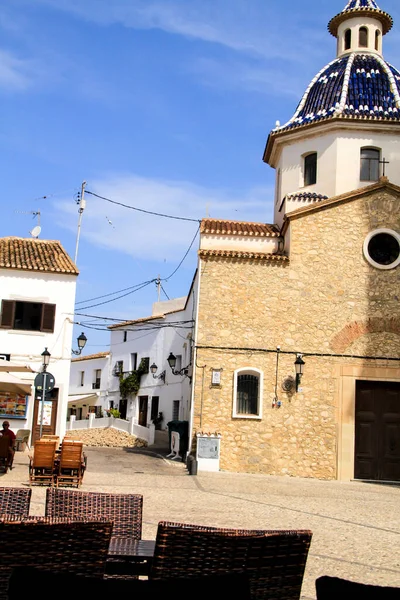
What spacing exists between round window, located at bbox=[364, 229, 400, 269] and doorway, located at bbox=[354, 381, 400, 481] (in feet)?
11.5

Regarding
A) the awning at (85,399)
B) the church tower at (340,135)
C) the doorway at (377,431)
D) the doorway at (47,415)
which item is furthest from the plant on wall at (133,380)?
the doorway at (377,431)

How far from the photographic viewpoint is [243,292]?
20547mm

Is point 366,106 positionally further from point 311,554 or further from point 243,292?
point 311,554

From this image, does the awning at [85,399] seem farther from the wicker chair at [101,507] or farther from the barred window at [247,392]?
the wicker chair at [101,507]

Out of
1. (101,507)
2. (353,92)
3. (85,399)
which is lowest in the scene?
(101,507)

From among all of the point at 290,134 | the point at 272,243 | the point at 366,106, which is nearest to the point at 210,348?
the point at 272,243

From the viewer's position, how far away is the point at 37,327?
959 inches

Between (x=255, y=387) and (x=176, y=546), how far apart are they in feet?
53.5

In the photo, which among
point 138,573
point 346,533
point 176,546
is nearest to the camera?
point 176,546

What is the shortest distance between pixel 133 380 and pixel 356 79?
23.1 meters

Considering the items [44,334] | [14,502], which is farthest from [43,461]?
[44,334]

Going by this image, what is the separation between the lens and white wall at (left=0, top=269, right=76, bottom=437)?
2400cm

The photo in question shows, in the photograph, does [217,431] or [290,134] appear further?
[290,134]

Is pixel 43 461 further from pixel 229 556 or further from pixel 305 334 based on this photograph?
pixel 229 556
